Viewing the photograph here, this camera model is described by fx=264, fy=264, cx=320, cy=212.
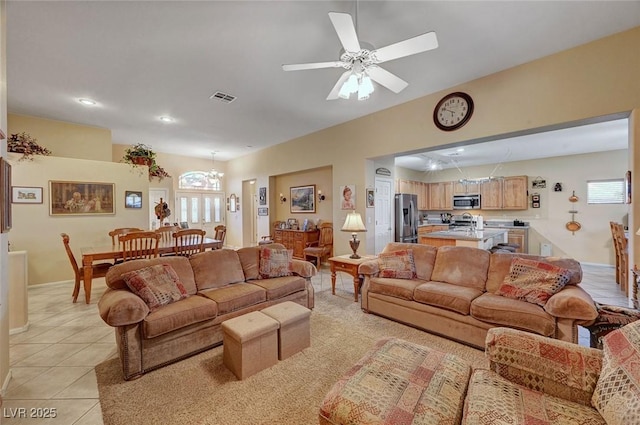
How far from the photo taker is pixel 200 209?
8.86 meters

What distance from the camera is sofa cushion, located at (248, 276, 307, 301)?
3.06 m

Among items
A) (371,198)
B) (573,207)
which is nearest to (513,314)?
(371,198)

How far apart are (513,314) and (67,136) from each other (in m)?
7.96

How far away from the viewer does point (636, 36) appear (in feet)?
8.69

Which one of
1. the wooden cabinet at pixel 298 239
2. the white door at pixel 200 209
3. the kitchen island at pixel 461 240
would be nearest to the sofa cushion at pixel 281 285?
the kitchen island at pixel 461 240

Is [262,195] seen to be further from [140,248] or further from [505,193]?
[505,193]

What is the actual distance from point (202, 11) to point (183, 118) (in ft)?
10.5

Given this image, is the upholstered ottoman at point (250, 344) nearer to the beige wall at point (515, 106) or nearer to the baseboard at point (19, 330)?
the baseboard at point (19, 330)

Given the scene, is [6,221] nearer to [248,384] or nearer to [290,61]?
[248,384]

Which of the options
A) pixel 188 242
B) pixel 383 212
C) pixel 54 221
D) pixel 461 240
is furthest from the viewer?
pixel 383 212

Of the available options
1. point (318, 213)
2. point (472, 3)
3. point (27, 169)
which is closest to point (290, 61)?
point (472, 3)

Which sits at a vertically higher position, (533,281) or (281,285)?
(533,281)

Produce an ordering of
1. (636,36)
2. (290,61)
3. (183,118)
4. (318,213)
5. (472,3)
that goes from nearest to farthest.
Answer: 1. (472,3)
2. (636,36)
3. (290,61)
4. (183,118)
5. (318,213)

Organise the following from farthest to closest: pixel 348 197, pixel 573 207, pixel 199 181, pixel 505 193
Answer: pixel 199 181 < pixel 505 193 < pixel 573 207 < pixel 348 197
